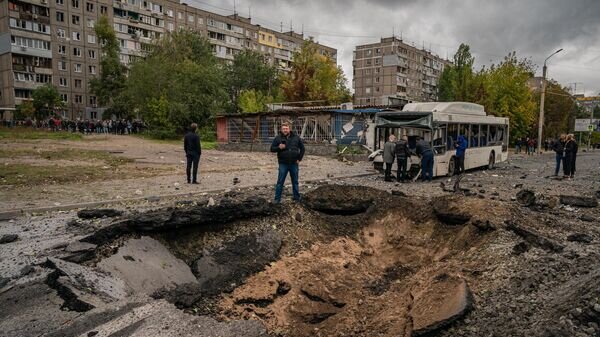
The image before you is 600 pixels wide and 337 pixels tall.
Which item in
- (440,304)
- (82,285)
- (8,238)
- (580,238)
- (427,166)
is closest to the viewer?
(440,304)

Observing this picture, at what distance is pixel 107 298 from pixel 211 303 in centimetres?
128

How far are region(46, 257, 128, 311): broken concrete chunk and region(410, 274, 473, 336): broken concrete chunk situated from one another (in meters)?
3.31

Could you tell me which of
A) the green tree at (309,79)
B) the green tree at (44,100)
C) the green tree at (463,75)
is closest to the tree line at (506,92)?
the green tree at (463,75)

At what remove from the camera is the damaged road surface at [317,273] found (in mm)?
3920

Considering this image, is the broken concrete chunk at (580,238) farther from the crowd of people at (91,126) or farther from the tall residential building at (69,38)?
the tall residential building at (69,38)

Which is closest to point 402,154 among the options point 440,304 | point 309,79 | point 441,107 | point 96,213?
point 441,107

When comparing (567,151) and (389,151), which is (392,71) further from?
(389,151)

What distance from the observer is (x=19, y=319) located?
153 inches

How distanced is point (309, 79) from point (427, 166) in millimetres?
26261

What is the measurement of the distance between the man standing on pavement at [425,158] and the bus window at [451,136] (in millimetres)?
1692

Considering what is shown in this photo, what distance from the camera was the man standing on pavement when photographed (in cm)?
1393

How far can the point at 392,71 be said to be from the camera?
87812 mm

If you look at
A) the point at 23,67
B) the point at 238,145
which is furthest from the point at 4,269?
the point at 23,67

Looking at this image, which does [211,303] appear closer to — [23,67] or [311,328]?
[311,328]
